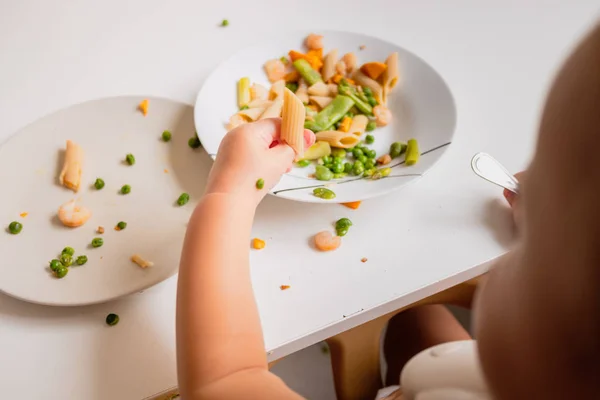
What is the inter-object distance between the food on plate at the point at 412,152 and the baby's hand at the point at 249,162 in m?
0.16

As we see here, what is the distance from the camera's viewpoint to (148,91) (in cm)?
83

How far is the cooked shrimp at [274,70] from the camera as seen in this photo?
83cm

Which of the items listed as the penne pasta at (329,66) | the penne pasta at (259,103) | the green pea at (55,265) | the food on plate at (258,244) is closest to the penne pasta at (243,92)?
the penne pasta at (259,103)

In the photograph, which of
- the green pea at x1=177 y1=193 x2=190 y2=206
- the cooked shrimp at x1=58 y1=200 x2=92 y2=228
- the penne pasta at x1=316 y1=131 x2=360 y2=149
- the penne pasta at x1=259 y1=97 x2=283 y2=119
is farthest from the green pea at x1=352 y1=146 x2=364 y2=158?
the cooked shrimp at x1=58 y1=200 x2=92 y2=228

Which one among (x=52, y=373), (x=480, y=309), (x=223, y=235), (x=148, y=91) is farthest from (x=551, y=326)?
(x=148, y=91)

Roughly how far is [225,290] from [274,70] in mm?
397

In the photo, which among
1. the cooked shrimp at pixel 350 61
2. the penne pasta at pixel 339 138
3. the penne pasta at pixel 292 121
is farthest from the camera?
the cooked shrimp at pixel 350 61

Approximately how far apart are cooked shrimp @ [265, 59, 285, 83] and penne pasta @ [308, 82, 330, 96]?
0.05 meters

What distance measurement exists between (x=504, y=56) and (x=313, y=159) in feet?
1.29

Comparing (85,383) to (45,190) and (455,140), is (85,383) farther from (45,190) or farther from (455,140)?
(455,140)

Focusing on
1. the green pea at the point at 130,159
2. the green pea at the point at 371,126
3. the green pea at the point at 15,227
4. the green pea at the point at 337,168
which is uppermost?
the green pea at the point at 130,159

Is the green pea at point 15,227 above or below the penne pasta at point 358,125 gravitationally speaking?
below

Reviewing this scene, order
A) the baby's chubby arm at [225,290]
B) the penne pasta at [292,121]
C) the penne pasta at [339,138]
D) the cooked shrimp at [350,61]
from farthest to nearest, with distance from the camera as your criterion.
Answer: the cooked shrimp at [350,61] < the penne pasta at [339,138] < the penne pasta at [292,121] < the baby's chubby arm at [225,290]

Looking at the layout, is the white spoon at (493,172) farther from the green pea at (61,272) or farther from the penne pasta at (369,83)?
the green pea at (61,272)
